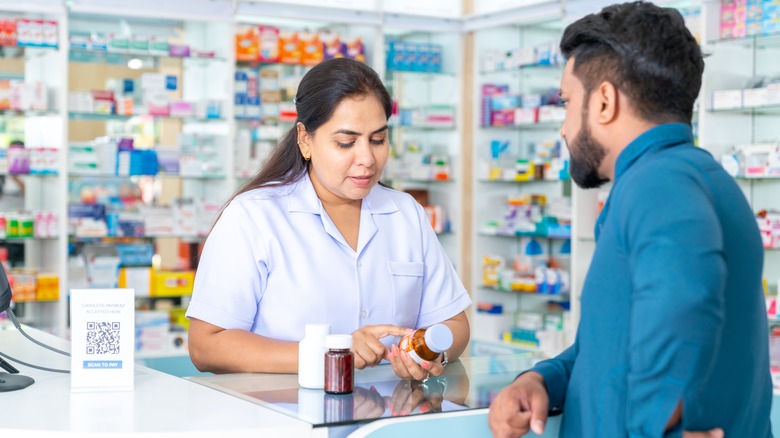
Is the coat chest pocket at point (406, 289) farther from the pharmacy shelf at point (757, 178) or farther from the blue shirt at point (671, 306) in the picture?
the pharmacy shelf at point (757, 178)

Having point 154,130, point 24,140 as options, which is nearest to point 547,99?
point 154,130

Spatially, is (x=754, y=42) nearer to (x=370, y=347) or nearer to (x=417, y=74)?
(x=417, y=74)

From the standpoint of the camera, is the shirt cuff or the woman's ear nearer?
the shirt cuff

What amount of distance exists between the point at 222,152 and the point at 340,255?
4110mm

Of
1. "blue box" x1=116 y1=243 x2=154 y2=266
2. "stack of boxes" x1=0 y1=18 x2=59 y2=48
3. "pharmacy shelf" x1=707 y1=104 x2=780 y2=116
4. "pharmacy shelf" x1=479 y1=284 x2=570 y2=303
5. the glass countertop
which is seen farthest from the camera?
"pharmacy shelf" x1=479 y1=284 x2=570 y2=303

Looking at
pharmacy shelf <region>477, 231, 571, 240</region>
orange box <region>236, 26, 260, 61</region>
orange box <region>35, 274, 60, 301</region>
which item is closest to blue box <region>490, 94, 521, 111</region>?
pharmacy shelf <region>477, 231, 571, 240</region>

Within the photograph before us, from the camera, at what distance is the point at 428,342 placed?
2123 millimetres

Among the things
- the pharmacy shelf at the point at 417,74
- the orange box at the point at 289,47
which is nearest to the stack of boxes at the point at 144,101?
the orange box at the point at 289,47

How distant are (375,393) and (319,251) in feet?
2.27

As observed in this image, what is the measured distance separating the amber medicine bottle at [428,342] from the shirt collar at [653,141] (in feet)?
1.93

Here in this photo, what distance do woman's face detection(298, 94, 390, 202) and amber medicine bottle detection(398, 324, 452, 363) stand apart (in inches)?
22.4

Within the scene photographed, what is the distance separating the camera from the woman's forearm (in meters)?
2.39

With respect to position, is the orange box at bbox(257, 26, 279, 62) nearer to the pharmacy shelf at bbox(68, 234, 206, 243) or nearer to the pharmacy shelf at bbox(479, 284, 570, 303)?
the pharmacy shelf at bbox(68, 234, 206, 243)

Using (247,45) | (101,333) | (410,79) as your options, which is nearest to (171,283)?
(247,45)
